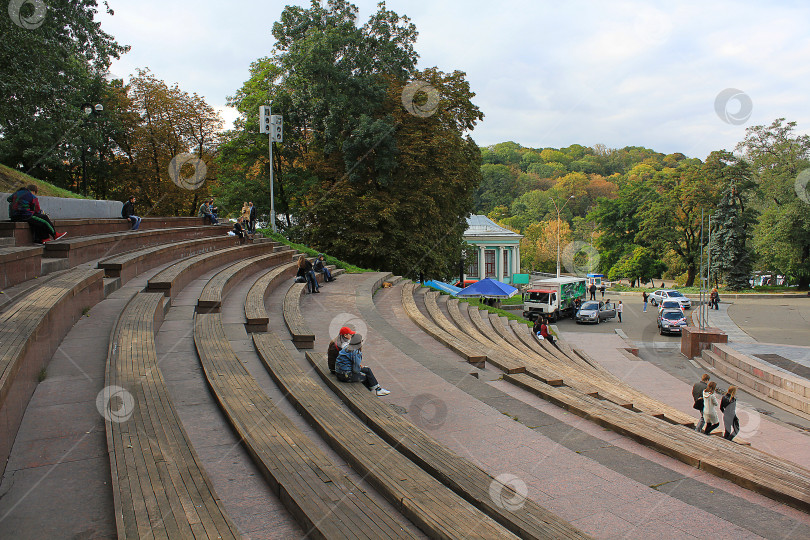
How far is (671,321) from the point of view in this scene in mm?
30359

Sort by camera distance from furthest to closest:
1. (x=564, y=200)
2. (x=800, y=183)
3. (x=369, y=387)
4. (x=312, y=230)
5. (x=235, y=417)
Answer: (x=564, y=200) < (x=800, y=183) < (x=312, y=230) < (x=369, y=387) < (x=235, y=417)

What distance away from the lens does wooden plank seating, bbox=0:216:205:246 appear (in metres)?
10.0

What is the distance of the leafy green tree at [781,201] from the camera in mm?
48625

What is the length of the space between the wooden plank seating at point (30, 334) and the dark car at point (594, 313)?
100 ft

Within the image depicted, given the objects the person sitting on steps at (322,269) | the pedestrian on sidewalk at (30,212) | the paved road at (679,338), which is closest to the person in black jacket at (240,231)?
the person sitting on steps at (322,269)

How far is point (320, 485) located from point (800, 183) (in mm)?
59697

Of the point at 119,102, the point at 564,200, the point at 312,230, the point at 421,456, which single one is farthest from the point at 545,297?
the point at 564,200

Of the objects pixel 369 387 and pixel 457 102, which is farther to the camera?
pixel 457 102

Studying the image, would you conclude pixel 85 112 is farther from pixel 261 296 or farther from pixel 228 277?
pixel 261 296

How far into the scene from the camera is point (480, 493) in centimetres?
468

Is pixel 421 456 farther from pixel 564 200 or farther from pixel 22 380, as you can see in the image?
pixel 564 200

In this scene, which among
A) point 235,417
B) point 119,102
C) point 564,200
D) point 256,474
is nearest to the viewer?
point 256,474

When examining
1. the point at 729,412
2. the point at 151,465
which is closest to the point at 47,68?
the point at 151,465

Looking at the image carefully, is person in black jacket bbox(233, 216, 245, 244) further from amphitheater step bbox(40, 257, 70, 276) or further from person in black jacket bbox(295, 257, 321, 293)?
amphitheater step bbox(40, 257, 70, 276)
